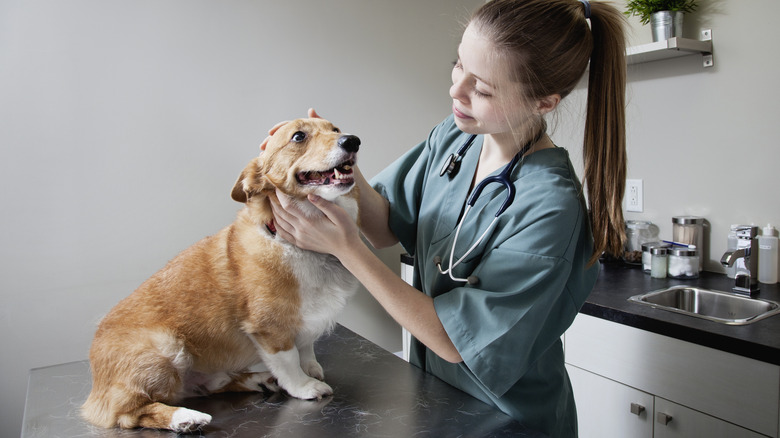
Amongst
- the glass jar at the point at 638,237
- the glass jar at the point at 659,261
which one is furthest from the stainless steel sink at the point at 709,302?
the glass jar at the point at 638,237

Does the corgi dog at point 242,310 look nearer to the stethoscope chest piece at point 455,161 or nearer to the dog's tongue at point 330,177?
the dog's tongue at point 330,177

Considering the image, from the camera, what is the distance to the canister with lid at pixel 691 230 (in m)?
2.24

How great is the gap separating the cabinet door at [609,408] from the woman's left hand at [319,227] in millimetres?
1243

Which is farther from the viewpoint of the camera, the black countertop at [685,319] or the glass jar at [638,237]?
the glass jar at [638,237]

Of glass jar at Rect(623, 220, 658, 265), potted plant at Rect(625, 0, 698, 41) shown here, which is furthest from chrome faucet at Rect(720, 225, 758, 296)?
potted plant at Rect(625, 0, 698, 41)

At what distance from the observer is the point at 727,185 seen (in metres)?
2.17

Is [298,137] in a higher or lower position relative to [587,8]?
lower

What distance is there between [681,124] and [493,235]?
5.26 ft

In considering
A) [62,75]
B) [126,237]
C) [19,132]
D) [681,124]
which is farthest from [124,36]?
[681,124]

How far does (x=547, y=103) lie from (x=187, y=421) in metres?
0.95

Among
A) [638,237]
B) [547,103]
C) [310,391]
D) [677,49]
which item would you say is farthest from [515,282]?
[638,237]

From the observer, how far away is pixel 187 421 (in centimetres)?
101

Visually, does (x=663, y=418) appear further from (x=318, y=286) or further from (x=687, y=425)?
(x=318, y=286)

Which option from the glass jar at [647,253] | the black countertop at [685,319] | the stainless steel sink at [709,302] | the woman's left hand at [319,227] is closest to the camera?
the woman's left hand at [319,227]
